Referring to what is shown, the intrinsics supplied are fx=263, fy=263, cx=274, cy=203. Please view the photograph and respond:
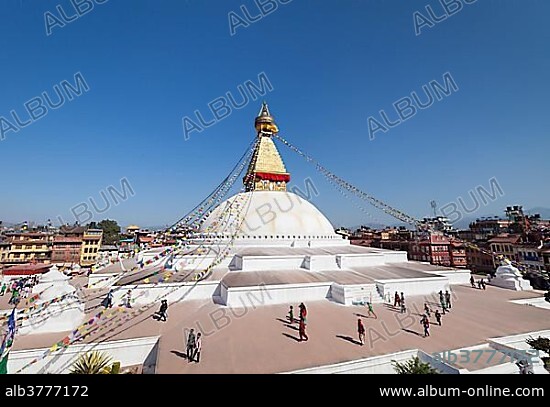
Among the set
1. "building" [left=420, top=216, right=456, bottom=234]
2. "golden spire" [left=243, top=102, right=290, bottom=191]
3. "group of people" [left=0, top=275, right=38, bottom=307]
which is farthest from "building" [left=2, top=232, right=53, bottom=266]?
"building" [left=420, top=216, right=456, bottom=234]

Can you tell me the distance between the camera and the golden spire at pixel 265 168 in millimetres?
15352

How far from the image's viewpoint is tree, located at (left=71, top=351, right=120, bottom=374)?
4098 millimetres

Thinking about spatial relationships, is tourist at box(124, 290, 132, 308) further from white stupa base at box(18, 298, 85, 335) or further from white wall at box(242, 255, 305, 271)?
white wall at box(242, 255, 305, 271)

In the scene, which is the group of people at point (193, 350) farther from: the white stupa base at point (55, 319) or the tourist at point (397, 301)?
the tourist at point (397, 301)

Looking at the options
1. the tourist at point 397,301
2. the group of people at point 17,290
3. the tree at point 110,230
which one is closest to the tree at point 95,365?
the group of people at point 17,290

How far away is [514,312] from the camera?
704 centimetres

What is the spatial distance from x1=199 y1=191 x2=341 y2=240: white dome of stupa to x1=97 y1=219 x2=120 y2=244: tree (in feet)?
108

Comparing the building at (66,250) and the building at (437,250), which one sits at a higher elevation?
the building at (66,250)

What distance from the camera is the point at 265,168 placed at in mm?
15500
